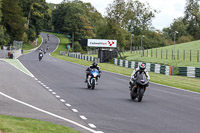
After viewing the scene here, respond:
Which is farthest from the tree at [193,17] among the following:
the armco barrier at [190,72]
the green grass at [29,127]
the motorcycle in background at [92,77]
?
the green grass at [29,127]

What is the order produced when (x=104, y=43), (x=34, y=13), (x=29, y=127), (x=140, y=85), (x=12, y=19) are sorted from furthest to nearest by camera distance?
(x=34, y=13), (x=12, y=19), (x=104, y=43), (x=140, y=85), (x=29, y=127)

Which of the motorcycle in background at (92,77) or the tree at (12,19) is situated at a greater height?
the tree at (12,19)

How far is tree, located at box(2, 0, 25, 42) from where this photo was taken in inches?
4272

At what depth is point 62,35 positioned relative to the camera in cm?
17250

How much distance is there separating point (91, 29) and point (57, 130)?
14245 cm

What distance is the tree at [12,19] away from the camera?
108500 mm

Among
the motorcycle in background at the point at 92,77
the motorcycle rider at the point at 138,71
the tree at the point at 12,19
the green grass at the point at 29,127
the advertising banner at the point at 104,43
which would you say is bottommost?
the green grass at the point at 29,127

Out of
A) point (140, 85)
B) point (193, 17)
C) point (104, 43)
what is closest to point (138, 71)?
point (140, 85)

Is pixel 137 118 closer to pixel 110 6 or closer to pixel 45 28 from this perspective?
pixel 110 6

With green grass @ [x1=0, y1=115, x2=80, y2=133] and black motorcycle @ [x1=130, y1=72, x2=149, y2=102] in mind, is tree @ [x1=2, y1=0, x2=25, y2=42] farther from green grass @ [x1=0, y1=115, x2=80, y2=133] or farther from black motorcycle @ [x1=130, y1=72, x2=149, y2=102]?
green grass @ [x1=0, y1=115, x2=80, y2=133]

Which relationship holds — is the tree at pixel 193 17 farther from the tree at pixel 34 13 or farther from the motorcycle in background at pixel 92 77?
the motorcycle in background at pixel 92 77

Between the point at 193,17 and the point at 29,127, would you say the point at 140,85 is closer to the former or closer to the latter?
the point at 29,127

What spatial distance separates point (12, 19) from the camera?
10944 centimetres

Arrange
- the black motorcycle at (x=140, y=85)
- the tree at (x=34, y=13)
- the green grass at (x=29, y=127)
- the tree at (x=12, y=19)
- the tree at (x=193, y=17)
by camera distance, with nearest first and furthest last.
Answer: the green grass at (x=29, y=127), the black motorcycle at (x=140, y=85), the tree at (x=12, y=19), the tree at (x=34, y=13), the tree at (x=193, y=17)
